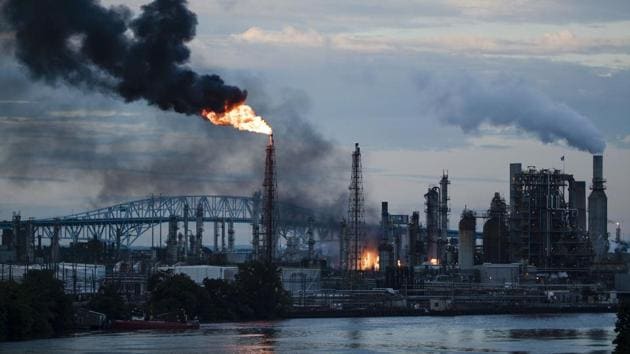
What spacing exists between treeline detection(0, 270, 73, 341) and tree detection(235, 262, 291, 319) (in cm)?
1857

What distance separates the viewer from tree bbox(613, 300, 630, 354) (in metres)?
48.8

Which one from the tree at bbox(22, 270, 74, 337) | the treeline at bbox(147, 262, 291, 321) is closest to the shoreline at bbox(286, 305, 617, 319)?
the treeline at bbox(147, 262, 291, 321)

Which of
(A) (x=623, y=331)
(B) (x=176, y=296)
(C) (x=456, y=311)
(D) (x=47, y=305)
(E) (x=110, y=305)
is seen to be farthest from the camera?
(C) (x=456, y=311)

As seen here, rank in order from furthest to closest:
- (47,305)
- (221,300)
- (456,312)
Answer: (456,312) → (221,300) → (47,305)

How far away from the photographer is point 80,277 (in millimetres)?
122000

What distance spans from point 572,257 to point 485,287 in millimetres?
8024

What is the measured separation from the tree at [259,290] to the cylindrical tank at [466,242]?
29503mm

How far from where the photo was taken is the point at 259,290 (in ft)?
317

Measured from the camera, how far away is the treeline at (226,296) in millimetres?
88438

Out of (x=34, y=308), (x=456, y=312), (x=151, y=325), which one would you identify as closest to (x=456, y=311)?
(x=456, y=312)

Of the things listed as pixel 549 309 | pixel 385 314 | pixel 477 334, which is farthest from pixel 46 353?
pixel 549 309

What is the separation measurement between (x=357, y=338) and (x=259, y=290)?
23013 mm

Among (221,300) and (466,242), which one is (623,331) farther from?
(466,242)

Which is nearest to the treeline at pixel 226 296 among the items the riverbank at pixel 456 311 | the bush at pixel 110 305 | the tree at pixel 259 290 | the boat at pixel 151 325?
the tree at pixel 259 290
